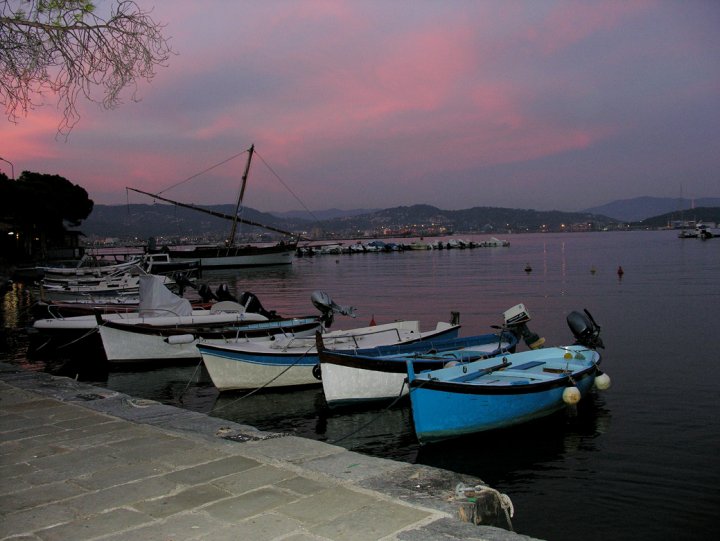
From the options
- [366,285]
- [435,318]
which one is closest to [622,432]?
[435,318]

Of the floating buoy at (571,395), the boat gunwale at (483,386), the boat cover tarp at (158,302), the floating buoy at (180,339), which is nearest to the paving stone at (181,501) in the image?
the boat gunwale at (483,386)

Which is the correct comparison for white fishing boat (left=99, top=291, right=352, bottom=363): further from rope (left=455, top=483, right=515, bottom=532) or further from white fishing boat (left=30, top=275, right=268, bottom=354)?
rope (left=455, top=483, right=515, bottom=532)

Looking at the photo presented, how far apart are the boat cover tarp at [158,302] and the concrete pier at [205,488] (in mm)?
12708

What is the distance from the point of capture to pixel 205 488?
16.5 ft

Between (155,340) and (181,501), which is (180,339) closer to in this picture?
(155,340)

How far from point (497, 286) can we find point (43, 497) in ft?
134

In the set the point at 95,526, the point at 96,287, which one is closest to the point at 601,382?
the point at 95,526

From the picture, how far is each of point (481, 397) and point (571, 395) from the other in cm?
195

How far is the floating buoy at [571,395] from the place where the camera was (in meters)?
11.1

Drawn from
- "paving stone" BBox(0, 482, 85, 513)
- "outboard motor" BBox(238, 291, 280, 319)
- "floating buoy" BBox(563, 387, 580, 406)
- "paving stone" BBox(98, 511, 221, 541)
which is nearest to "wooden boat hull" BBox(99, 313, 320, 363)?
"outboard motor" BBox(238, 291, 280, 319)

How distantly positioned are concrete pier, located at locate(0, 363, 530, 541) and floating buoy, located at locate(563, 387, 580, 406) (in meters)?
6.21

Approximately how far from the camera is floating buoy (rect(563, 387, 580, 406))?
36.3 feet

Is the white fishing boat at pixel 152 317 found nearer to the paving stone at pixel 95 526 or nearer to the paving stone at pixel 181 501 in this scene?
the paving stone at pixel 181 501

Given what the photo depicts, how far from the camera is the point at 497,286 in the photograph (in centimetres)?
4384
